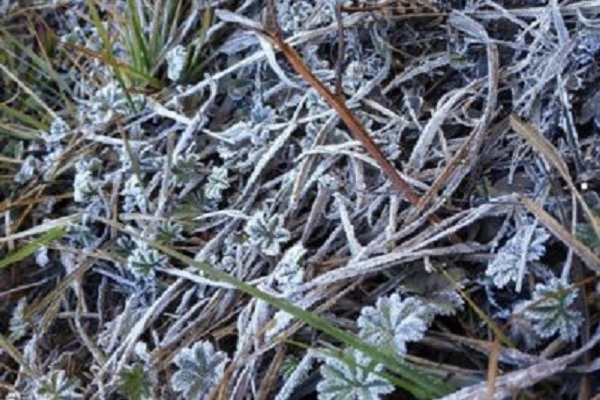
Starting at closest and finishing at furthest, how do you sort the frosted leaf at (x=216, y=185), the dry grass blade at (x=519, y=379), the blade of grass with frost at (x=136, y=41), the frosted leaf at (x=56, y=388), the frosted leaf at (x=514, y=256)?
the dry grass blade at (x=519, y=379)
the frosted leaf at (x=514, y=256)
the frosted leaf at (x=56, y=388)
the frosted leaf at (x=216, y=185)
the blade of grass with frost at (x=136, y=41)

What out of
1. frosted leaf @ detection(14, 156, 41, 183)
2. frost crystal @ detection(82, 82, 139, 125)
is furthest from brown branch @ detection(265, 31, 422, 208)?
frosted leaf @ detection(14, 156, 41, 183)

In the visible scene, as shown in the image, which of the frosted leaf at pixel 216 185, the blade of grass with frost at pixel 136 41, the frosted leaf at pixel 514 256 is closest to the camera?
the frosted leaf at pixel 514 256

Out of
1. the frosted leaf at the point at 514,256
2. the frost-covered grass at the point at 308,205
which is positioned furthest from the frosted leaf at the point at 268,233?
the frosted leaf at the point at 514,256

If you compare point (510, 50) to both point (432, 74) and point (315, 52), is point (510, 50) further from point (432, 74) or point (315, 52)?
point (315, 52)

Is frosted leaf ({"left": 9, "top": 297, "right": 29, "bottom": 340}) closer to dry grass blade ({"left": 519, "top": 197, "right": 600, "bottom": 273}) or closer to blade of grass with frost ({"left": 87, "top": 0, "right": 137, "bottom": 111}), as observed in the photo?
blade of grass with frost ({"left": 87, "top": 0, "right": 137, "bottom": 111})

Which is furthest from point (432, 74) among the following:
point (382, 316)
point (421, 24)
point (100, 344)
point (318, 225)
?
point (100, 344)

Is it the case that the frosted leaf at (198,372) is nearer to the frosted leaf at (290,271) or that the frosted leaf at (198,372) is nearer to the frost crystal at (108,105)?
the frosted leaf at (290,271)

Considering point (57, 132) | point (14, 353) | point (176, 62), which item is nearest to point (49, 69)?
point (57, 132)

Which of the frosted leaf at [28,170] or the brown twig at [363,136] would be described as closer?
the brown twig at [363,136]
